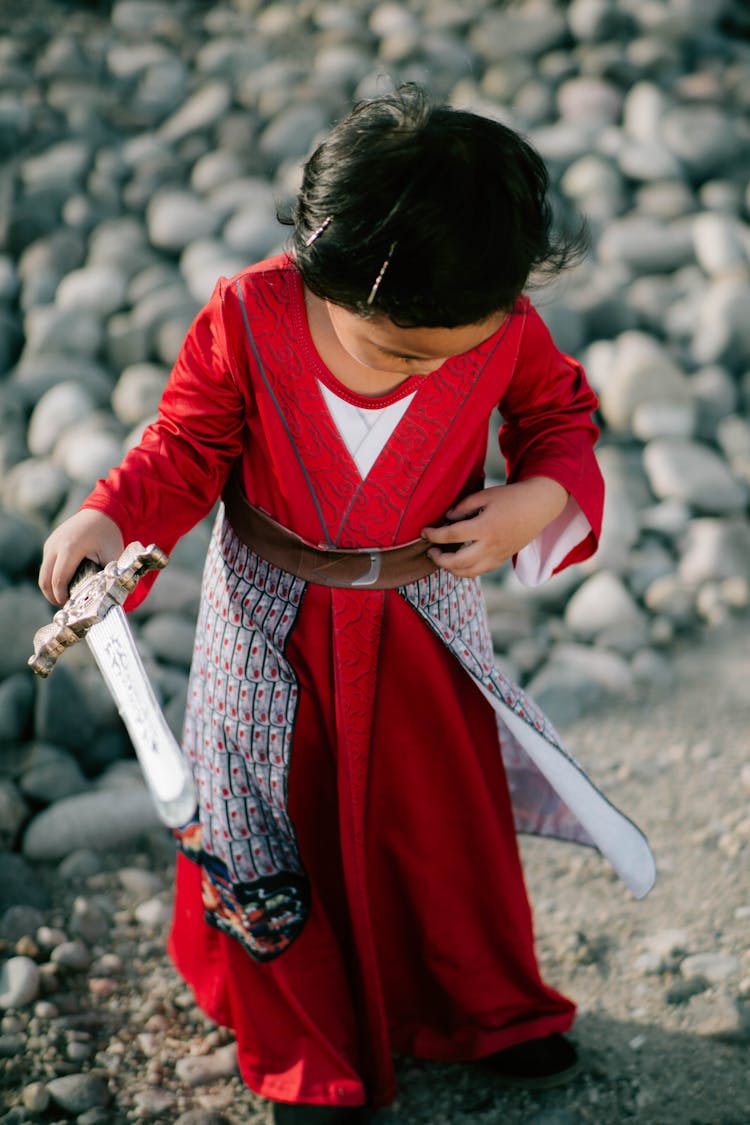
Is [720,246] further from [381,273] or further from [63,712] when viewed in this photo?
[381,273]

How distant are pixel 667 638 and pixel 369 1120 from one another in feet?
4.17

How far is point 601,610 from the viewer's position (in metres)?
2.62

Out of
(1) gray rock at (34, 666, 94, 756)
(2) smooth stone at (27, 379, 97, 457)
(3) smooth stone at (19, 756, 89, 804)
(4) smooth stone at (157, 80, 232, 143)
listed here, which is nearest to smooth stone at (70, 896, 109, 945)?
(3) smooth stone at (19, 756, 89, 804)

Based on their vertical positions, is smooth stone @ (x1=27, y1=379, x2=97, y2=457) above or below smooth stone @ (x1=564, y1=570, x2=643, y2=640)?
above

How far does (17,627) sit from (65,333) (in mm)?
1154

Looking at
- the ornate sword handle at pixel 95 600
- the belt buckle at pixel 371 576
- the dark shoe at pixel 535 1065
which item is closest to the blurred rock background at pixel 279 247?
the dark shoe at pixel 535 1065

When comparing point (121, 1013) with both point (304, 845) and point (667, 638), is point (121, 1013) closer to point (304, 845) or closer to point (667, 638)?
point (304, 845)

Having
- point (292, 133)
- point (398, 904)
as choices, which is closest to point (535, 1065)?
point (398, 904)

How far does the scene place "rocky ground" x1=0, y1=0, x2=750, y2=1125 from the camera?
5.82 ft

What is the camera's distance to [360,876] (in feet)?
4.92

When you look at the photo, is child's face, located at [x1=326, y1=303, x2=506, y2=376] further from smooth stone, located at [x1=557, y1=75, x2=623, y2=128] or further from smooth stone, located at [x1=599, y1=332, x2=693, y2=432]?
smooth stone, located at [x1=557, y1=75, x2=623, y2=128]

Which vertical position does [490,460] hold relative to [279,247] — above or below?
below

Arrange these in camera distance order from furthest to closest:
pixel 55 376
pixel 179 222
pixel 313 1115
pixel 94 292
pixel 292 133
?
pixel 292 133
pixel 179 222
pixel 94 292
pixel 55 376
pixel 313 1115

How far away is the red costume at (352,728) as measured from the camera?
4.46 feet
